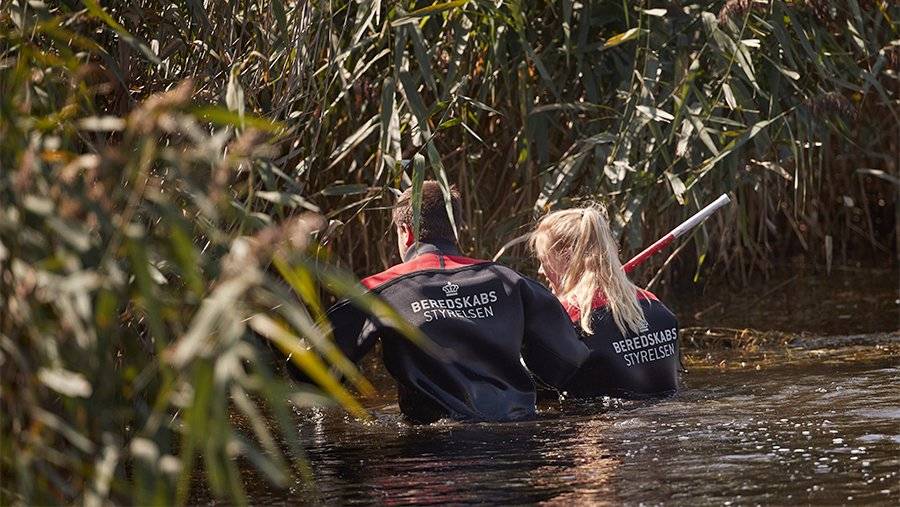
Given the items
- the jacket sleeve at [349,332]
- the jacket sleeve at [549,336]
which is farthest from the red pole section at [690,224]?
the jacket sleeve at [349,332]

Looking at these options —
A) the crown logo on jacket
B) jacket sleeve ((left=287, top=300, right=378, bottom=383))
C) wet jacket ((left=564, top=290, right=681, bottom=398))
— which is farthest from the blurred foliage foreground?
wet jacket ((left=564, top=290, right=681, bottom=398))

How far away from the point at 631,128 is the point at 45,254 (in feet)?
13.0

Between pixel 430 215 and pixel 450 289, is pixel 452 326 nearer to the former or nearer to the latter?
pixel 450 289

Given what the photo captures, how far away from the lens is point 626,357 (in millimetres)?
6113

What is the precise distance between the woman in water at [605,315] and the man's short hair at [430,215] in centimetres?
51

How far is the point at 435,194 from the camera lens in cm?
584

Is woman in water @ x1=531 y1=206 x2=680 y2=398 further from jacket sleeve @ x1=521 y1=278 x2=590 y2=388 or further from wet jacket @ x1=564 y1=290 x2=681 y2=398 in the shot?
jacket sleeve @ x1=521 y1=278 x2=590 y2=388

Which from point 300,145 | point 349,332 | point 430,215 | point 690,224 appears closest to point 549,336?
point 430,215

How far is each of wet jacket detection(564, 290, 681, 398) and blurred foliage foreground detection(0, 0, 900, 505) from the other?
0.52 meters

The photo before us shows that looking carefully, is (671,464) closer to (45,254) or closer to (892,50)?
(45,254)

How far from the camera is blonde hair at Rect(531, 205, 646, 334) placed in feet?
19.9

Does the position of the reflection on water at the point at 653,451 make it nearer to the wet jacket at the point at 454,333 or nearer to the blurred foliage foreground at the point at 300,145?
the wet jacket at the point at 454,333

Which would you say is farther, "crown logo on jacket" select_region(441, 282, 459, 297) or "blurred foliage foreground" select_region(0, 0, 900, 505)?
"crown logo on jacket" select_region(441, 282, 459, 297)

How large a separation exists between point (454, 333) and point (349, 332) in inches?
14.1
